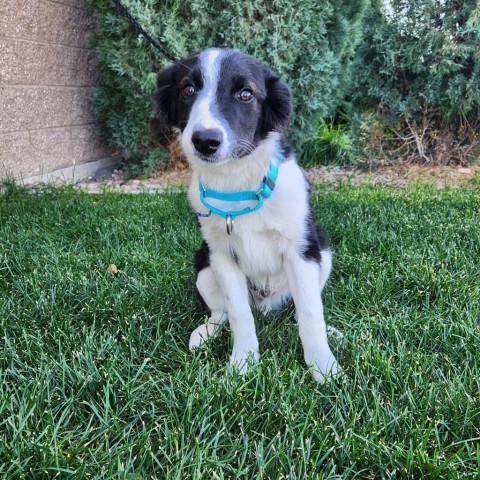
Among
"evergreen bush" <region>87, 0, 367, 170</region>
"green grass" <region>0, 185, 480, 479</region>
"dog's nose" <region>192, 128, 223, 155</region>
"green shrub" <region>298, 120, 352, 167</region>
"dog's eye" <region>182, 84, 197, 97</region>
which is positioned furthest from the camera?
"green shrub" <region>298, 120, 352, 167</region>

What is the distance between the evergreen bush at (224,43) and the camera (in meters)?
5.30

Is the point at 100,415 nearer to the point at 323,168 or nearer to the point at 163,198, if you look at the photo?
the point at 163,198

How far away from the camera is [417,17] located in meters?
5.51

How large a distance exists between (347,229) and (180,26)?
3161 mm

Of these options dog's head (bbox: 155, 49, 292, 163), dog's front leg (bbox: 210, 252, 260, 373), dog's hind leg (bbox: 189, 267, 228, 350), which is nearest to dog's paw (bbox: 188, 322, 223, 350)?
dog's hind leg (bbox: 189, 267, 228, 350)

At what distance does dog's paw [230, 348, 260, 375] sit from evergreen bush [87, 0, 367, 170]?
3.99 meters

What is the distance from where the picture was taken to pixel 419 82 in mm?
5730

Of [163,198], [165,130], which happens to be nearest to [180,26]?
[165,130]

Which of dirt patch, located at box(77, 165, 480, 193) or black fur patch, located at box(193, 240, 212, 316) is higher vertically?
black fur patch, located at box(193, 240, 212, 316)

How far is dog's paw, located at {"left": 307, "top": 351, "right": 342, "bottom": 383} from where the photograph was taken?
75.0 inches

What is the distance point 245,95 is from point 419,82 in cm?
426

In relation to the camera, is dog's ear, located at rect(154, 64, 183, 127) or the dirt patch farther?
the dirt patch

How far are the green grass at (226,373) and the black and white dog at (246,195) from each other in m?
0.15

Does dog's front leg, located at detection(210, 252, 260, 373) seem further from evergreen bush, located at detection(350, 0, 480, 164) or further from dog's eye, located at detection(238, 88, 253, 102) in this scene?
evergreen bush, located at detection(350, 0, 480, 164)
